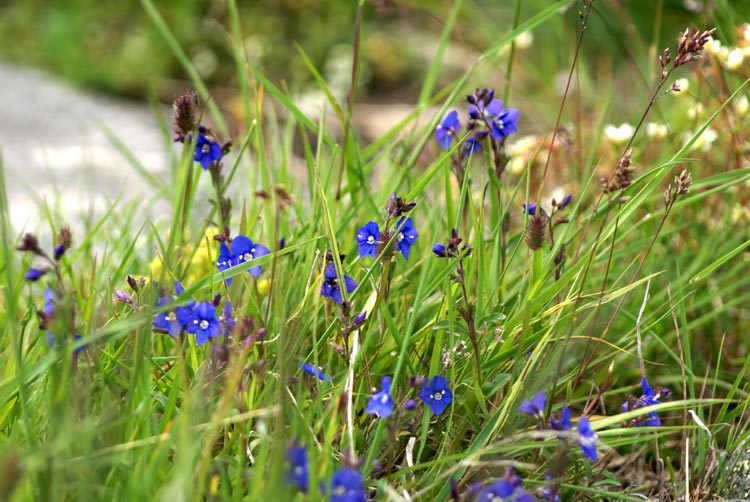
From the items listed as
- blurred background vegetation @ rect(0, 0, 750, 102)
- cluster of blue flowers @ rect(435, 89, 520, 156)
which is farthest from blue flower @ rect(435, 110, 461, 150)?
blurred background vegetation @ rect(0, 0, 750, 102)

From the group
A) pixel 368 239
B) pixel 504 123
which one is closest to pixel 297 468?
pixel 368 239

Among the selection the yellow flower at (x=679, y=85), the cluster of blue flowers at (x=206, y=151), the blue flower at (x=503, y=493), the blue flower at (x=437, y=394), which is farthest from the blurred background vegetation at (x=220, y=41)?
the blue flower at (x=503, y=493)

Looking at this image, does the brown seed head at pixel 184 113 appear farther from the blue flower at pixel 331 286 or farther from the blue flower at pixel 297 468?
the blue flower at pixel 297 468

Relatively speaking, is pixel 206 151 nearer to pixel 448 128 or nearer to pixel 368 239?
pixel 368 239

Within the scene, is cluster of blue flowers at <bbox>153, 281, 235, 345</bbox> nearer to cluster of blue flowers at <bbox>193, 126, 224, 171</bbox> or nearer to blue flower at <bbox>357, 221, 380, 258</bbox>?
blue flower at <bbox>357, 221, 380, 258</bbox>

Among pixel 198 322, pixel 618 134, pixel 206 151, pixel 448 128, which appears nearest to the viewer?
pixel 198 322
